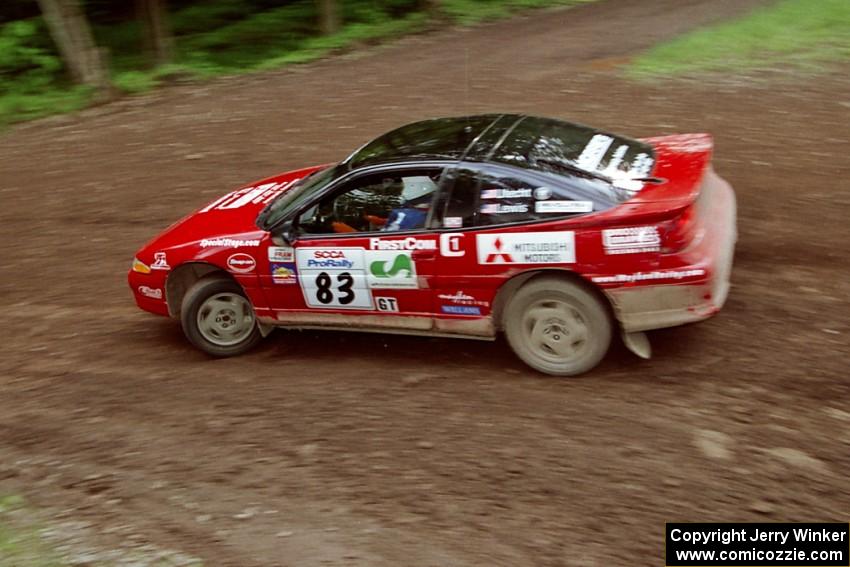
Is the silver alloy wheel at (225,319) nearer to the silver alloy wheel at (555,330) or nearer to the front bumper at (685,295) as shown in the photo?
the silver alloy wheel at (555,330)

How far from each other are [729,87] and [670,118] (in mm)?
1816

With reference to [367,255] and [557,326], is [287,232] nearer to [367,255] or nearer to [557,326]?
[367,255]

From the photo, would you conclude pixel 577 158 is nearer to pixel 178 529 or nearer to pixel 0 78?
pixel 178 529

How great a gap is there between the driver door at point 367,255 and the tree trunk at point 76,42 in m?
10.8

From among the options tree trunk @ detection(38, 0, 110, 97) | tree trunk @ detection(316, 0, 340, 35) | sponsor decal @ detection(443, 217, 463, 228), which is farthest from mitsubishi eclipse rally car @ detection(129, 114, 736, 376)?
tree trunk @ detection(316, 0, 340, 35)

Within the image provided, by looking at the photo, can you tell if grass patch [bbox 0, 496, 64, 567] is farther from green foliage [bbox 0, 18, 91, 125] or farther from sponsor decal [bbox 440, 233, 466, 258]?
green foliage [bbox 0, 18, 91, 125]

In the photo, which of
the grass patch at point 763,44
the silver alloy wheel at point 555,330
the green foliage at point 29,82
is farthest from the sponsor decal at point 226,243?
the green foliage at point 29,82

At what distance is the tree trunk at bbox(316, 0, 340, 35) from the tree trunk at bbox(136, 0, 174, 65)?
10.8ft

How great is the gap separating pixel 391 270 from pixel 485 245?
691mm

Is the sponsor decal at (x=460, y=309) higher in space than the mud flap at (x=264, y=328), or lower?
higher

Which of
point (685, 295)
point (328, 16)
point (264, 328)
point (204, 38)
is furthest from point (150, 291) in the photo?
point (204, 38)

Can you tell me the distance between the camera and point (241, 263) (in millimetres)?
6098

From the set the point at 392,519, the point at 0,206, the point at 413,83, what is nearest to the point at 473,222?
the point at 392,519

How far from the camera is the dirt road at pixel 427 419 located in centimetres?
430
